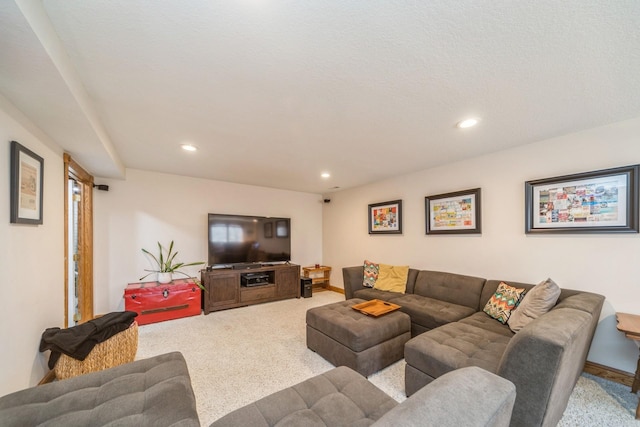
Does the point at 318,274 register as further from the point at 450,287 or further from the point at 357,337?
the point at 357,337

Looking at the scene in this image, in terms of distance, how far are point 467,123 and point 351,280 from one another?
8.72ft

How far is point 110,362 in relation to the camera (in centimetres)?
211

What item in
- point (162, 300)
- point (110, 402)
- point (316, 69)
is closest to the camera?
point (110, 402)

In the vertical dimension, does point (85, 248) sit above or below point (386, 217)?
below

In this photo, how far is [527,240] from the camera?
108 inches

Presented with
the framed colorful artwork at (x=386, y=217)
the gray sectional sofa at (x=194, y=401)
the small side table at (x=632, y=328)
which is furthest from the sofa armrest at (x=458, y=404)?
the framed colorful artwork at (x=386, y=217)

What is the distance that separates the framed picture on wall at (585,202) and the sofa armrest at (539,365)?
4.95 feet

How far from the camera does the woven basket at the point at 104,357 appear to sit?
1903 mm

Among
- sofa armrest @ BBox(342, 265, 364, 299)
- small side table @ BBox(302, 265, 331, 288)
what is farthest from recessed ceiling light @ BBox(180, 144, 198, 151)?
small side table @ BBox(302, 265, 331, 288)

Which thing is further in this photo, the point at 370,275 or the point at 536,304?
the point at 370,275

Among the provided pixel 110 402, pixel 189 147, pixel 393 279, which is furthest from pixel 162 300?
pixel 393 279

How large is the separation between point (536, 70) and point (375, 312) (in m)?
2.30

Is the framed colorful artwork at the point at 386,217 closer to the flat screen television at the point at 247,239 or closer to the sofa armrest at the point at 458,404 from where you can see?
the flat screen television at the point at 247,239

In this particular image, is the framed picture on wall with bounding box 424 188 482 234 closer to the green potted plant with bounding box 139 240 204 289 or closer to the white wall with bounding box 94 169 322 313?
the white wall with bounding box 94 169 322 313
